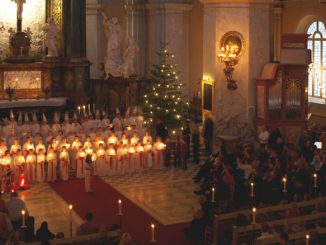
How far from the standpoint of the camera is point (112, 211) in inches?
597

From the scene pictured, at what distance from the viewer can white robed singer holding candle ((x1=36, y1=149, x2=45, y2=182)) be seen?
17977 mm

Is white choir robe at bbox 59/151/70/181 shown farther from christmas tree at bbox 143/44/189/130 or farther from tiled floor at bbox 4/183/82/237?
christmas tree at bbox 143/44/189/130

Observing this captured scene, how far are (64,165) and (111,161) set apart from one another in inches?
61.3

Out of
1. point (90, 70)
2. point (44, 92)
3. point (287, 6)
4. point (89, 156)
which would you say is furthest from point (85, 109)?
point (287, 6)

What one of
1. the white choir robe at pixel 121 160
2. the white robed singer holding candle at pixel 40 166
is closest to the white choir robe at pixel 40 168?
the white robed singer holding candle at pixel 40 166

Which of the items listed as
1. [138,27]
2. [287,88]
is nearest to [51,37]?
[138,27]

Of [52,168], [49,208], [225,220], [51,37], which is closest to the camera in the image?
[225,220]

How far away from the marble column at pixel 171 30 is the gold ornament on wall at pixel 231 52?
237 inches

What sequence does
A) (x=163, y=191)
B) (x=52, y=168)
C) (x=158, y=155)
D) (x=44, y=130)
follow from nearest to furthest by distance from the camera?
(x=163, y=191), (x=52, y=168), (x=158, y=155), (x=44, y=130)

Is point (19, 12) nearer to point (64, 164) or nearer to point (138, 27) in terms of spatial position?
point (138, 27)

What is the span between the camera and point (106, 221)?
47.1 feet

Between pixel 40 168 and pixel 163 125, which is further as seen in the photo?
pixel 163 125

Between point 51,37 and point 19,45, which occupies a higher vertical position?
point 51,37

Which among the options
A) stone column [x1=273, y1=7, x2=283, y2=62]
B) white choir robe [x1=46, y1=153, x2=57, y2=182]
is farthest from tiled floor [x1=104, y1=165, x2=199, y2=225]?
stone column [x1=273, y1=7, x2=283, y2=62]
